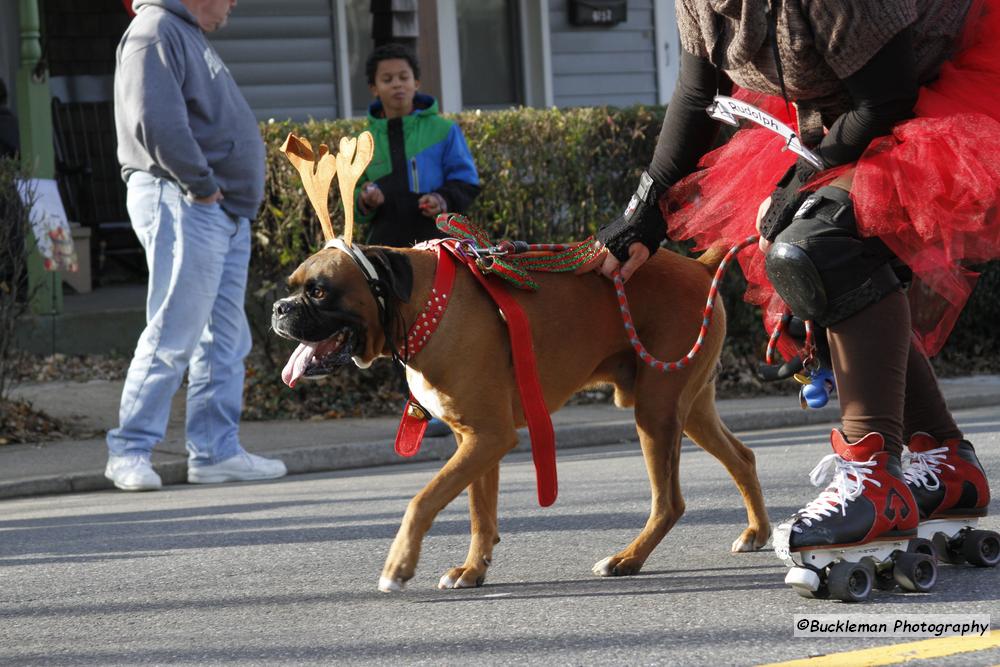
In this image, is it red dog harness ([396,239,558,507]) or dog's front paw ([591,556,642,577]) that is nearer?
red dog harness ([396,239,558,507])

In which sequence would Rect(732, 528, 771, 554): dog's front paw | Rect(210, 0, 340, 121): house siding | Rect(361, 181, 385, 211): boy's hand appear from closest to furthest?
Result: Rect(732, 528, 771, 554): dog's front paw, Rect(361, 181, 385, 211): boy's hand, Rect(210, 0, 340, 121): house siding

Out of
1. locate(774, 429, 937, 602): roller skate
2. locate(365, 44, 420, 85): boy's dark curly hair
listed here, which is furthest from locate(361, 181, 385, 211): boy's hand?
locate(774, 429, 937, 602): roller skate

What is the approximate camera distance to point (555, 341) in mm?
4582

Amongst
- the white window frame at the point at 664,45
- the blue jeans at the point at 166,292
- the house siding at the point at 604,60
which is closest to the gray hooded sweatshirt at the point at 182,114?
the blue jeans at the point at 166,292

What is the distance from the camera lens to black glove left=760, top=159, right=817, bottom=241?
4125 millimetres

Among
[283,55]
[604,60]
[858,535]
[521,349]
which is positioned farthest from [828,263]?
[604,60]

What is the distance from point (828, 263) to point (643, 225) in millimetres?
828

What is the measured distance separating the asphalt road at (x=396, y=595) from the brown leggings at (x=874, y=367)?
48cm

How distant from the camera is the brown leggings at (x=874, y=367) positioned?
13.2 feet

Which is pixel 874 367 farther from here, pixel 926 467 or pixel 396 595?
pixel 396 595

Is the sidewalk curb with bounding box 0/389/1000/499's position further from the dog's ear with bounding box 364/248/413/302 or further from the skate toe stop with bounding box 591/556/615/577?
the dog's ear with bounding box 364/248/413/302

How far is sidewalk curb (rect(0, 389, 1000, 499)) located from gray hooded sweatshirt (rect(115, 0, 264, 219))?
144 cm

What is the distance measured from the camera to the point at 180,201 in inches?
285

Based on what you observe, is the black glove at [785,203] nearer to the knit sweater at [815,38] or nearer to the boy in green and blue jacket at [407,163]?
the knit sweater at [815,38]
